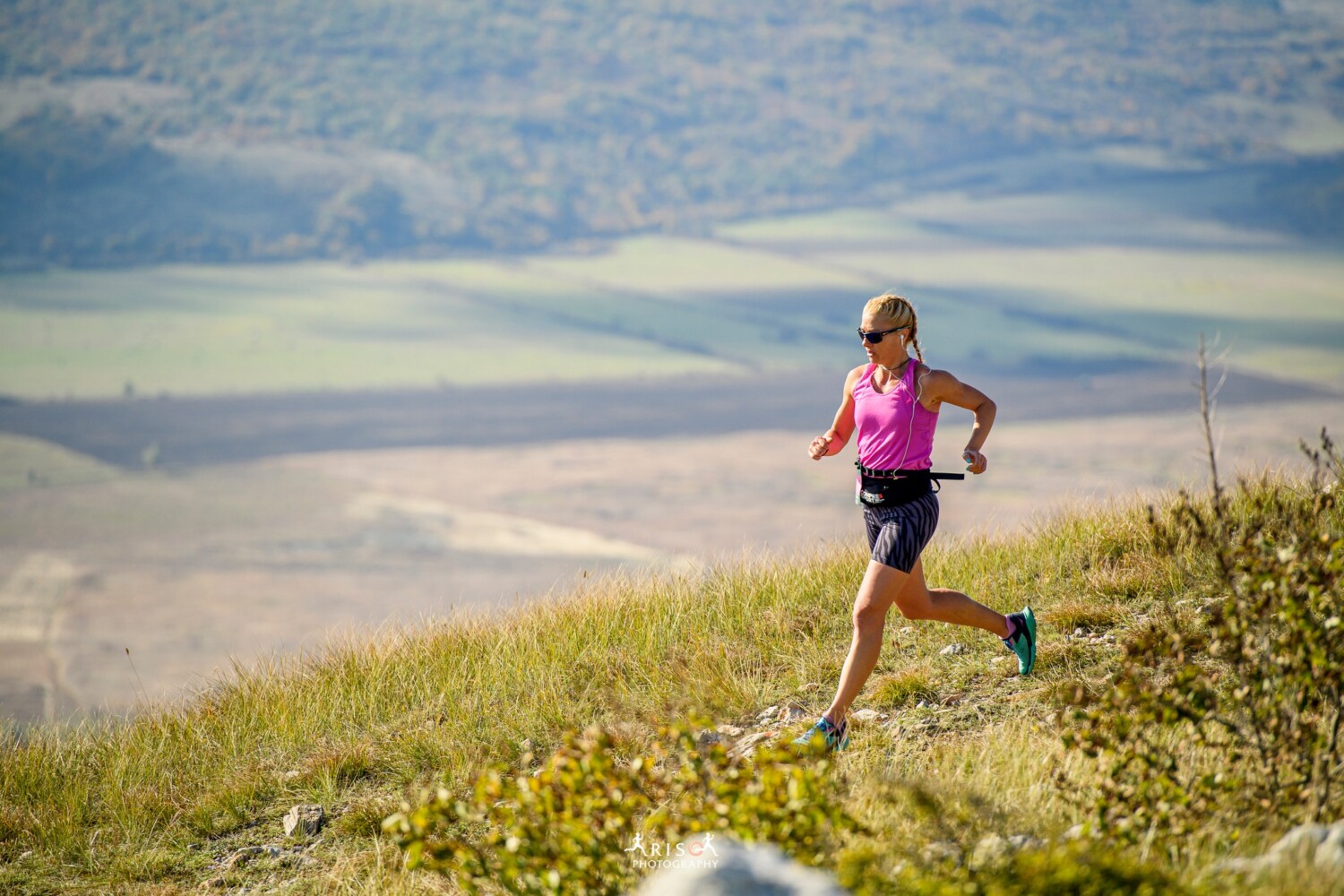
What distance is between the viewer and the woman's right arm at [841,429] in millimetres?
5137

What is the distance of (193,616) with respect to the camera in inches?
5217

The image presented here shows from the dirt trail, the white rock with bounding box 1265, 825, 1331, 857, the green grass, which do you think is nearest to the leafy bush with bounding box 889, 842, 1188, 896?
the white rock with bounding box 1265, 825, 1331, 857

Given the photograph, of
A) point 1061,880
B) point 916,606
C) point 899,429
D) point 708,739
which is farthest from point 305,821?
point 1061,880

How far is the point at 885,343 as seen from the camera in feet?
16.1

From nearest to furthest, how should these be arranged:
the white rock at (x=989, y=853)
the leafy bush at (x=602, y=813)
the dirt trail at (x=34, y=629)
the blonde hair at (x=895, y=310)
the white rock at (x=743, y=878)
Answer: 1. the white rock at (x=743, y=878)
2. the leafy bush at (x=602, y=813)
3. the white rock at (x=989, y=853)
4. the blonde hair at (x=895, y=310)
5. the dirt trail at (x=34, y=629)

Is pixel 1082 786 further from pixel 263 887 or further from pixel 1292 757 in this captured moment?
pixel 263 887

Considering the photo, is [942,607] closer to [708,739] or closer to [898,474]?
[898,474]

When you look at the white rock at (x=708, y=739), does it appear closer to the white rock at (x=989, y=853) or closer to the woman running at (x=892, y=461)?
the woman running at (x=892, y=461)

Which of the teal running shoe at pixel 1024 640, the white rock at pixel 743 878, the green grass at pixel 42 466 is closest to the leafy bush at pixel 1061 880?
the white rock at pixel 743 878

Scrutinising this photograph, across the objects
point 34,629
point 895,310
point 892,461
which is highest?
point 895,310

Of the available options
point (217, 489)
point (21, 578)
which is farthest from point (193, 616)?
point (217, 489)

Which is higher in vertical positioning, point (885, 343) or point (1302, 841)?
point (885, 343)

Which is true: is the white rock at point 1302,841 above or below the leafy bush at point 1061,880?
above

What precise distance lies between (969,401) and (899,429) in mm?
358
